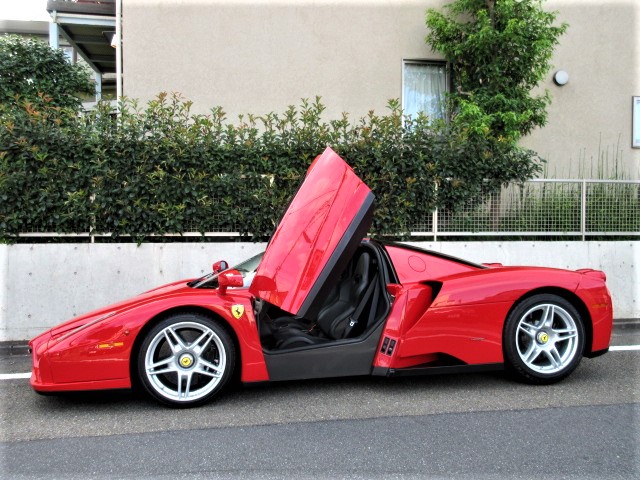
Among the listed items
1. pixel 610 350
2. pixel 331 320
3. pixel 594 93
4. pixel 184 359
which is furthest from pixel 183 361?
pixel 594 93

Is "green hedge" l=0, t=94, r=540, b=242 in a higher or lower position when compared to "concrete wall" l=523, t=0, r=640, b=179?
lower

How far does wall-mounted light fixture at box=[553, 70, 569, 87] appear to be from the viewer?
999 centimetres

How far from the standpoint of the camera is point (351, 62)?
952 centimetres

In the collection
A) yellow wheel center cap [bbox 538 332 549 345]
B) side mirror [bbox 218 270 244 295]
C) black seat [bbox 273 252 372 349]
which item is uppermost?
side mirror [bbox 218 270 244 295]

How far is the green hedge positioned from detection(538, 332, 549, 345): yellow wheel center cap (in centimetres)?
321

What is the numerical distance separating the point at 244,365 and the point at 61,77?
24.2 ft

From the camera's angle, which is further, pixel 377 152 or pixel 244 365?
pixel 377 152

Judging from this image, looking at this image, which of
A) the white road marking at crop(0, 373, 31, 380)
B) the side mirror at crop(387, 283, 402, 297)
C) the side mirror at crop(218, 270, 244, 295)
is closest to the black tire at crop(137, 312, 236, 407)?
the side mirror at crop(218, 270, 244, 295)

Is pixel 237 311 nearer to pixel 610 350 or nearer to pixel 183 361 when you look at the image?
pixel 183 361

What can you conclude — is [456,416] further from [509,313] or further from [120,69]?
[120,69]

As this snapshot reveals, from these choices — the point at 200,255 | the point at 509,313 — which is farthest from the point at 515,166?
the point at 200,255

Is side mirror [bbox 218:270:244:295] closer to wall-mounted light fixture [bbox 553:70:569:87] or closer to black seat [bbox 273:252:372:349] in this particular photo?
black seat [bbox 273:252:372:349]

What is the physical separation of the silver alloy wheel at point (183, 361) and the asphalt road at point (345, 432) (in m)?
0.15

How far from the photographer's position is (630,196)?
7.83 m
